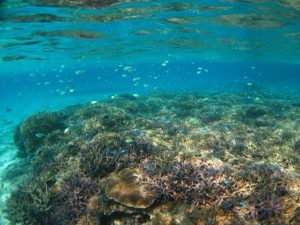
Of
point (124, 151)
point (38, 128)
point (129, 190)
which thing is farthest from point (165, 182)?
point (38, 128)

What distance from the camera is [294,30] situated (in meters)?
33.8

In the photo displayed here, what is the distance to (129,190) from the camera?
27.8 ft

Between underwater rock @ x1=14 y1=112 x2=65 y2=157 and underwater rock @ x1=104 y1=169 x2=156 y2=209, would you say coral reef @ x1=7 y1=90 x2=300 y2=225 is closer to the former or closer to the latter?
underwater rock @ x1=104 y1=169 x2=156 y2=209

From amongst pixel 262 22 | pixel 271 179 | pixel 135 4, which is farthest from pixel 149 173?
pixel 262 22

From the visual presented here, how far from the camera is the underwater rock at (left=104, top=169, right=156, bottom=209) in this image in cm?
809

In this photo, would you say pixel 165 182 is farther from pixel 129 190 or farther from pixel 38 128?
pixel 38 128

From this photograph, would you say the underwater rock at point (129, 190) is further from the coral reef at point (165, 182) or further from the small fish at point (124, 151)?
the small fish at point (124, 151)

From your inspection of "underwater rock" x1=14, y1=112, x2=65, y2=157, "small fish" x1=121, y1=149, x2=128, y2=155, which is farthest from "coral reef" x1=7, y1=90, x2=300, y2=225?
"underwater rock" x1=14, y1=112, x2=65, y2=157

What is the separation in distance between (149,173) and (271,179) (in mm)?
3443

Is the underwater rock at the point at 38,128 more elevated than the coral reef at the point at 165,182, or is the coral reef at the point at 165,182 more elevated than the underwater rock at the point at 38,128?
the coral reef at the point at 165,182

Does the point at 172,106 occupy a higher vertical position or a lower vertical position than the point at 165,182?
lower

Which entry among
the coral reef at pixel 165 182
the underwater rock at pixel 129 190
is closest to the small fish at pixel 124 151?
the coral reef at pixel 165 182

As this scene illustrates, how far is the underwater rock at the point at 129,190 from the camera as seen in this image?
8086mm

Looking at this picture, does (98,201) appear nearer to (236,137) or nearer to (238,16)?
(236,137)
